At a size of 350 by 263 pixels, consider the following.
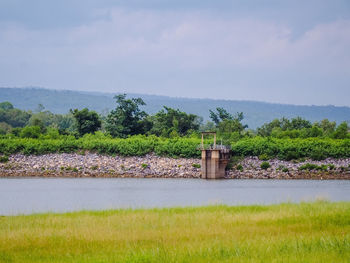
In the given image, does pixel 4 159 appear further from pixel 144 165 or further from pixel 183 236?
pixel 183 236

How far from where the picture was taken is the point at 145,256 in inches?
589

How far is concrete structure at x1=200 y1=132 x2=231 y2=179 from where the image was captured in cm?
8086

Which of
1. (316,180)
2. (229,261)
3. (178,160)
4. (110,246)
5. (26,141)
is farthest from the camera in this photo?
(26,141)

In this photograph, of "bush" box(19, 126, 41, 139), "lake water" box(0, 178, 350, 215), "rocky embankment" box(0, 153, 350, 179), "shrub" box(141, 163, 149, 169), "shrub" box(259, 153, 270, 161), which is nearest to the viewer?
"lake water" box(0, 178, 350, 215)

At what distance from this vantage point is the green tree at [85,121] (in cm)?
10681

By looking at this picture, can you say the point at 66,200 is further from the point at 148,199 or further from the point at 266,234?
the point at 266,234

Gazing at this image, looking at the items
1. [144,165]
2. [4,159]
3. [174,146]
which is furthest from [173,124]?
[4,159]

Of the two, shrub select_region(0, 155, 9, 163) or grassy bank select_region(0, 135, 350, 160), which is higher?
grassy bank select_region(0, 135, 350, 160)

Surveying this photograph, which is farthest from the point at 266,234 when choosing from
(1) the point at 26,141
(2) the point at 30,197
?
(1) the point at 26,141

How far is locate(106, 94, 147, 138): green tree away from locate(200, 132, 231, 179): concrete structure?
2709cm

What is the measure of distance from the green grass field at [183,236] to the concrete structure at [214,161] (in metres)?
53.2

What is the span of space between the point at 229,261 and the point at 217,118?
132 meters

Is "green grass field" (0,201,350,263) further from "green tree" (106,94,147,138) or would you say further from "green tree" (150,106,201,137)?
"green tree" (150,106,201,137)

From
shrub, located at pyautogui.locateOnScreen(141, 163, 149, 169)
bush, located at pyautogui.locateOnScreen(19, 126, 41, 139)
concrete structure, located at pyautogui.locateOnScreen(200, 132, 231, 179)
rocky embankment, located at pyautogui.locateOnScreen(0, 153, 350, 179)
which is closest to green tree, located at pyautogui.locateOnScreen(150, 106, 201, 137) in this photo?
bush, located at pyautogui.locateOnScreen(19, 126, 41, 139)
